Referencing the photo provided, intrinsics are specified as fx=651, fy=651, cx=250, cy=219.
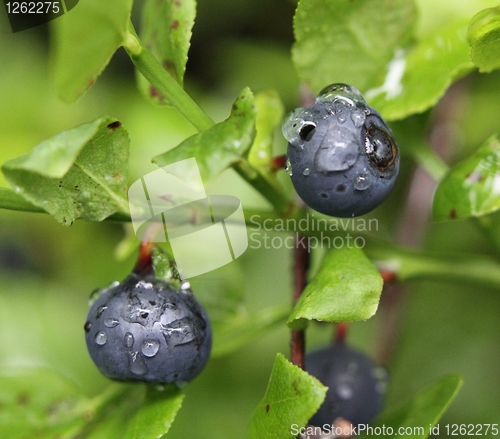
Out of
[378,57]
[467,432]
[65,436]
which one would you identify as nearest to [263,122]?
[378,57]

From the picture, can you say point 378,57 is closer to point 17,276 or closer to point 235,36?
point 235,36

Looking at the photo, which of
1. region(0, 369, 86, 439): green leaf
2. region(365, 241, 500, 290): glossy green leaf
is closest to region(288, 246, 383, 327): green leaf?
region(365, 241, 500, 290): glossy green leaf

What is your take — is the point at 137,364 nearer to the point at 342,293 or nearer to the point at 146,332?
the point at 146,332

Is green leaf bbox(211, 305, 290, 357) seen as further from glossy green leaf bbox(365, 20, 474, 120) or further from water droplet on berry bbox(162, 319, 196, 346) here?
glossy green leaf bbox(365, 20, 474, 120)

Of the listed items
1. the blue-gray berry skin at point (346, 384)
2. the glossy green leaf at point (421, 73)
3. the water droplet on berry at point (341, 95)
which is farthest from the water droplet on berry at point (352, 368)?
the water droplet on berry at point (341, 95)

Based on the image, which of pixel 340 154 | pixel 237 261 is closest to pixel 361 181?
pixel 340 154

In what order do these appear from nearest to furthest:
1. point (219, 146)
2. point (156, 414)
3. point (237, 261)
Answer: point (219, 146)
point (156, 414)
point (237, 261)

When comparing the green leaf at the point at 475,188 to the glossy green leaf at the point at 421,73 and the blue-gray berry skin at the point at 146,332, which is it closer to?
the glossy green leaf at the point at 421,73
